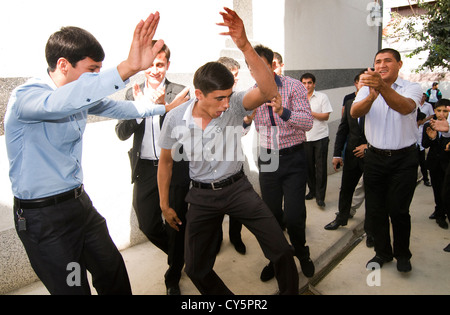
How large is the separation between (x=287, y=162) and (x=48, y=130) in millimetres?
1952

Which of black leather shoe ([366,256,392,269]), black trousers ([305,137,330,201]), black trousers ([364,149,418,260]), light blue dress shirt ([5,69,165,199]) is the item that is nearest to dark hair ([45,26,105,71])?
light blue dress shirt ([5,69,165,199])

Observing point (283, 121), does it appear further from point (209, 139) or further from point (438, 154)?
point (438, 154)

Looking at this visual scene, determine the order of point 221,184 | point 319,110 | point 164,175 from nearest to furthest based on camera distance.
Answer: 1. point 221,184
2. point 164,175
3. point 319,110

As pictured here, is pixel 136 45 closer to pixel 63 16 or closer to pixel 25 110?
pixel 25 110

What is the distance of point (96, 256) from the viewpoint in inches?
78.2

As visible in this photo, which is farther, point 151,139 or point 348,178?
point 348,178

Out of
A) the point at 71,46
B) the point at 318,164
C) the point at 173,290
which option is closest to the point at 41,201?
the point at 71,46

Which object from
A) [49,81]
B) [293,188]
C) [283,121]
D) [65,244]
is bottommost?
[293,188]

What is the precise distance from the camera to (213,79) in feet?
7.00

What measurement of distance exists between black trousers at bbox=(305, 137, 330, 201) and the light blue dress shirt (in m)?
3.88

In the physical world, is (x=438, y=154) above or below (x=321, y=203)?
above

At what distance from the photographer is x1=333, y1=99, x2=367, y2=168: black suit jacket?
152 inches

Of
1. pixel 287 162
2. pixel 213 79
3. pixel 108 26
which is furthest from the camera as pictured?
pixel 108 26

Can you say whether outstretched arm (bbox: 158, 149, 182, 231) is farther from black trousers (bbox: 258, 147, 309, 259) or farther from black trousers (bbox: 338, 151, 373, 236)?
black trousers (bbox: 338, 151, 373, 236)
